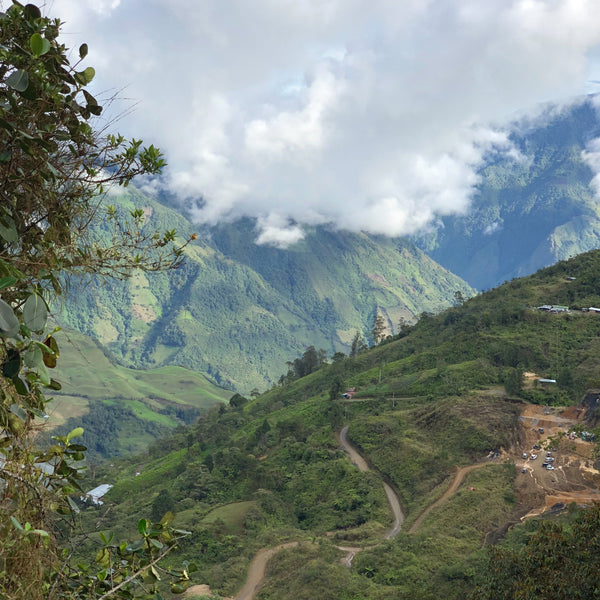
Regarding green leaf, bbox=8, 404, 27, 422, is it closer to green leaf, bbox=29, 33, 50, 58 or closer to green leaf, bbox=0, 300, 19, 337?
green leaf, bbox=0, 300, 19, 337

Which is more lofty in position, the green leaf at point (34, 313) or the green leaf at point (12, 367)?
the green leaf at point (34, 313)

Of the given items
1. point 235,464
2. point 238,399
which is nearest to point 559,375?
point 235,464

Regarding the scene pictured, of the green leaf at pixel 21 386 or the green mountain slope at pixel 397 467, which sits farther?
the green mountain slope at pixel 397 467

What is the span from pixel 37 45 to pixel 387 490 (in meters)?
42.5

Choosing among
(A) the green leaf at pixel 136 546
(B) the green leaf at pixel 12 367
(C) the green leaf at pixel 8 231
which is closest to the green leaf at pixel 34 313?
(B) the green leaf at pixel 12 367

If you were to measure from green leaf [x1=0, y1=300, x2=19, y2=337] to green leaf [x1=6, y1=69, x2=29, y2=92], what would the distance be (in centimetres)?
119

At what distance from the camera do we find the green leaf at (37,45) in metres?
2.76

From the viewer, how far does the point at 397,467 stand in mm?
42969

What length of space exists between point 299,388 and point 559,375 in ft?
132

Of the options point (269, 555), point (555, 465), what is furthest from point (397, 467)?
point (269, 555)

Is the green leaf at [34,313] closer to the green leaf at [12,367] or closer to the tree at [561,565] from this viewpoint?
the green leaf at [12,367]

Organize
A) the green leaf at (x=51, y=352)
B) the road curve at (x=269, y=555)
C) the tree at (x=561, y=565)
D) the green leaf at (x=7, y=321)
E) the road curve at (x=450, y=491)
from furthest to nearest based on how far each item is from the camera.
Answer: the road curve at (x=450, y=491) → the road curve at (x=269, y=555) → the tree at (x=561, y=565) → the green leaf at (x=51, y=352) → the green leaf at (x=7, y=321)

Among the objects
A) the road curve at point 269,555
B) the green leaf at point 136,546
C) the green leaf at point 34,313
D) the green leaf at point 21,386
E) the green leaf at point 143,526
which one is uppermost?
the green leaf at point 34,313

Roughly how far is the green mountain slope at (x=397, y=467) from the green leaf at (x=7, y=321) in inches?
973
